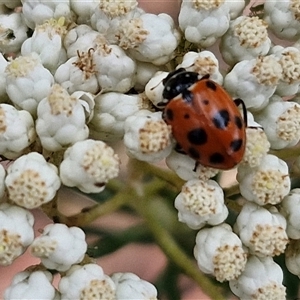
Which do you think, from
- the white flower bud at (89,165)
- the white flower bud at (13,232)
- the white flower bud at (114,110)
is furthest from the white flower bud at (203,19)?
the white flower bud at (13,232)

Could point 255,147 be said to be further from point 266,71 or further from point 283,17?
point 283,17

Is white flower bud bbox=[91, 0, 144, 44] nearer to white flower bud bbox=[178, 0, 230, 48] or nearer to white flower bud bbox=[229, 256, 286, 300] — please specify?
white flower bud bbox=[178, 0, 230, 48]

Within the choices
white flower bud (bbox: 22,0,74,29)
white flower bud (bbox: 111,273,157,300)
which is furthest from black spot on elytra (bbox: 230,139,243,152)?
white flower bud (bbox: 22,0,74,29)

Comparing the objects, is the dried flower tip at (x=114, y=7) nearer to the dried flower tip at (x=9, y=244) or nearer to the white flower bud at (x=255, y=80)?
the white flower bud at (x=255, y=80)

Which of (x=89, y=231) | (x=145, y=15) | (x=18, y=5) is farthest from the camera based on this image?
(x=89, y=231)

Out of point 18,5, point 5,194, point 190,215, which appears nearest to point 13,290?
point 5,194

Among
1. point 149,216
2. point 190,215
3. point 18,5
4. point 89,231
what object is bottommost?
point 89,231

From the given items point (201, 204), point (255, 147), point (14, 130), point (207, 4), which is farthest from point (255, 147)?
point (14, 130)

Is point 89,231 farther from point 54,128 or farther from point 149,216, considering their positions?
point 54,128
